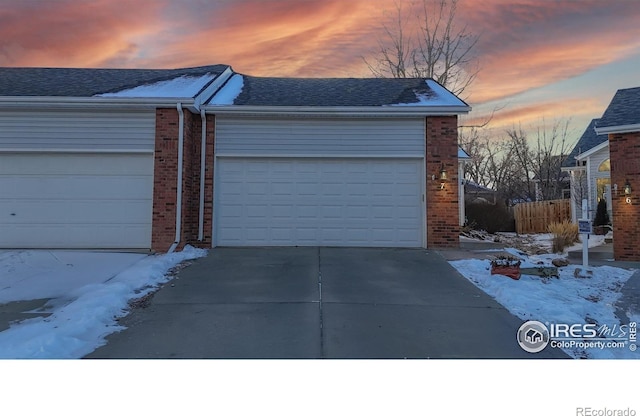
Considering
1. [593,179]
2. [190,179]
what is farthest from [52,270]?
[593,179]

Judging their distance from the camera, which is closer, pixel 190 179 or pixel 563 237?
pixel 190 179

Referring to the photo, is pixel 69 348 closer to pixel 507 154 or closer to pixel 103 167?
pixel 103 167

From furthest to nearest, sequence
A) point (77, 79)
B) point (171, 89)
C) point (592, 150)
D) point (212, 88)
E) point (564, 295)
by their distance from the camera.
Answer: point (592, 150)
point (77, 79)
point (212, 88)
point (171, 89)
point (564, 295)

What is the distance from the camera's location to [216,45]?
1013cm

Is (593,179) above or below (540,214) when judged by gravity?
above

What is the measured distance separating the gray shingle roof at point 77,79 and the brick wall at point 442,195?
662 cm

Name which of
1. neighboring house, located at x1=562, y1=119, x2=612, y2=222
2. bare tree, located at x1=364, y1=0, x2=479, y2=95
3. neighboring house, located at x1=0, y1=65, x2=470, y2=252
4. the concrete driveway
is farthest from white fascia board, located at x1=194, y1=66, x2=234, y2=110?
neighboring house, located at x1=562, y1=119, x2=612, y2=222

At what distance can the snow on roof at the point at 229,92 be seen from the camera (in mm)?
9547

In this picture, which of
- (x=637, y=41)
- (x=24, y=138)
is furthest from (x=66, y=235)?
(x=637, y=41)

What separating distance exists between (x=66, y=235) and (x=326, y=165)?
6.10 meters

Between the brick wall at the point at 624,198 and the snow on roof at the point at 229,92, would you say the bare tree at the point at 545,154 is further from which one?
the snow on roof at the point at 229,92

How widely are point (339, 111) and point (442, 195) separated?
3222 millimetres

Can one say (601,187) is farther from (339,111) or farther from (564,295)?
(564,295)

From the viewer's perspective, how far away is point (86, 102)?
27.6 ft
